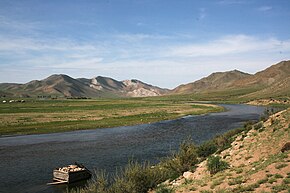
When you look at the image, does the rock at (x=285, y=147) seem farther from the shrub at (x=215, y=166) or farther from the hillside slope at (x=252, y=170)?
the shrub at (x=215, y=166)

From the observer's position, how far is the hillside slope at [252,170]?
1365cm

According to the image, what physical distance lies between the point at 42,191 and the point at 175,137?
89.1 feet

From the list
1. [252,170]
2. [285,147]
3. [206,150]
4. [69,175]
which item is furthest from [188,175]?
[69,175]

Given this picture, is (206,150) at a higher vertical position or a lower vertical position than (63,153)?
higher

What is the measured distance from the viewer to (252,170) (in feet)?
53.5

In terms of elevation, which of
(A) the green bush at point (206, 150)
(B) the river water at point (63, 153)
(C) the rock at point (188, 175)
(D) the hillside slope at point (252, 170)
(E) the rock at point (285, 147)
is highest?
(E) the rock at point (285, 147)

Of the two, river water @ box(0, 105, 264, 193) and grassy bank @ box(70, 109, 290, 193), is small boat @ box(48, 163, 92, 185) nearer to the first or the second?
river water @ box(0, 105, 264, 193)

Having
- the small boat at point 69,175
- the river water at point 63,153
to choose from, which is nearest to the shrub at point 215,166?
the river water at point 63,153

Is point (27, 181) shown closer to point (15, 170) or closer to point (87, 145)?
point (15, 170)

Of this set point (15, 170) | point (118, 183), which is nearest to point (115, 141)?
point (15, 170)

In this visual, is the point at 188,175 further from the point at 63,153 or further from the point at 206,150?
the point at 63,153

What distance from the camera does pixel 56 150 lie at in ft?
123

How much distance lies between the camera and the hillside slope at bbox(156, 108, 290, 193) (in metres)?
13.6

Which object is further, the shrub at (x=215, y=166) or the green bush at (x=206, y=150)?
the green bush at (x=206, y=150)
